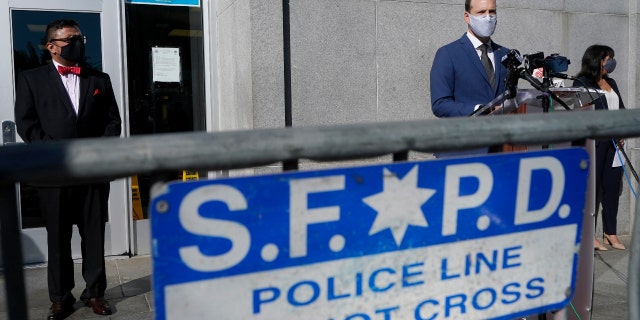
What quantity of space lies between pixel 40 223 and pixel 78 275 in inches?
24.8

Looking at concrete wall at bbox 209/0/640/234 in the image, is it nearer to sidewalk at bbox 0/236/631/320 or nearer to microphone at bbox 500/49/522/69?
sidewalk at bbox 0/236/631/320

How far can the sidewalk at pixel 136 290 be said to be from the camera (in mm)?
4297

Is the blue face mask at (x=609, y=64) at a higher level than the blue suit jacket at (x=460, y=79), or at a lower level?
higher

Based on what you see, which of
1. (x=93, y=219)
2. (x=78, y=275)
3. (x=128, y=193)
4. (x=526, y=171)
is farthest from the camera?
(x=128, y=193)

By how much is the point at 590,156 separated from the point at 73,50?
11.4ft

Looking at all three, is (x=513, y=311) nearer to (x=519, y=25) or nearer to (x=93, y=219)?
(x=93, y=219)

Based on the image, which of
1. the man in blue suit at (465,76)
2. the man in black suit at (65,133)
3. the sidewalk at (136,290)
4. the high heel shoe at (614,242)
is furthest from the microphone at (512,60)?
the high heel shoe at (614,242)

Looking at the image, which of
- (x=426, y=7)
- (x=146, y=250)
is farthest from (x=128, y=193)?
(x=426, y=7)

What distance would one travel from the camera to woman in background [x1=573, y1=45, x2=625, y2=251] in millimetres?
5902

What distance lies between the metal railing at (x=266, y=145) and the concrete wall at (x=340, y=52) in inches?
149

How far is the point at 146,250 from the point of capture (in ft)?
19.0

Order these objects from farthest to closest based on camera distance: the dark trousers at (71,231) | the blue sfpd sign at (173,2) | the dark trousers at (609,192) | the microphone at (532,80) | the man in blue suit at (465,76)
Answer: the dark trousers at (609,192) < the blue sfpd sign at (173,2) < the dark trousers at (71,231) < the man in blue suit at (465,76) < the microphone at (532,80)

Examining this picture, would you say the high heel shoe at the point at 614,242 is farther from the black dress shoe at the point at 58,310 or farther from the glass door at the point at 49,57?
the black dress shoe at the point at 58,310

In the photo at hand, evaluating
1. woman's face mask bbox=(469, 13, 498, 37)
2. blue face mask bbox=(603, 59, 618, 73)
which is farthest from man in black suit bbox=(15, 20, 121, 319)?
blue face mask bbox=(603, 59, 618, 73)
